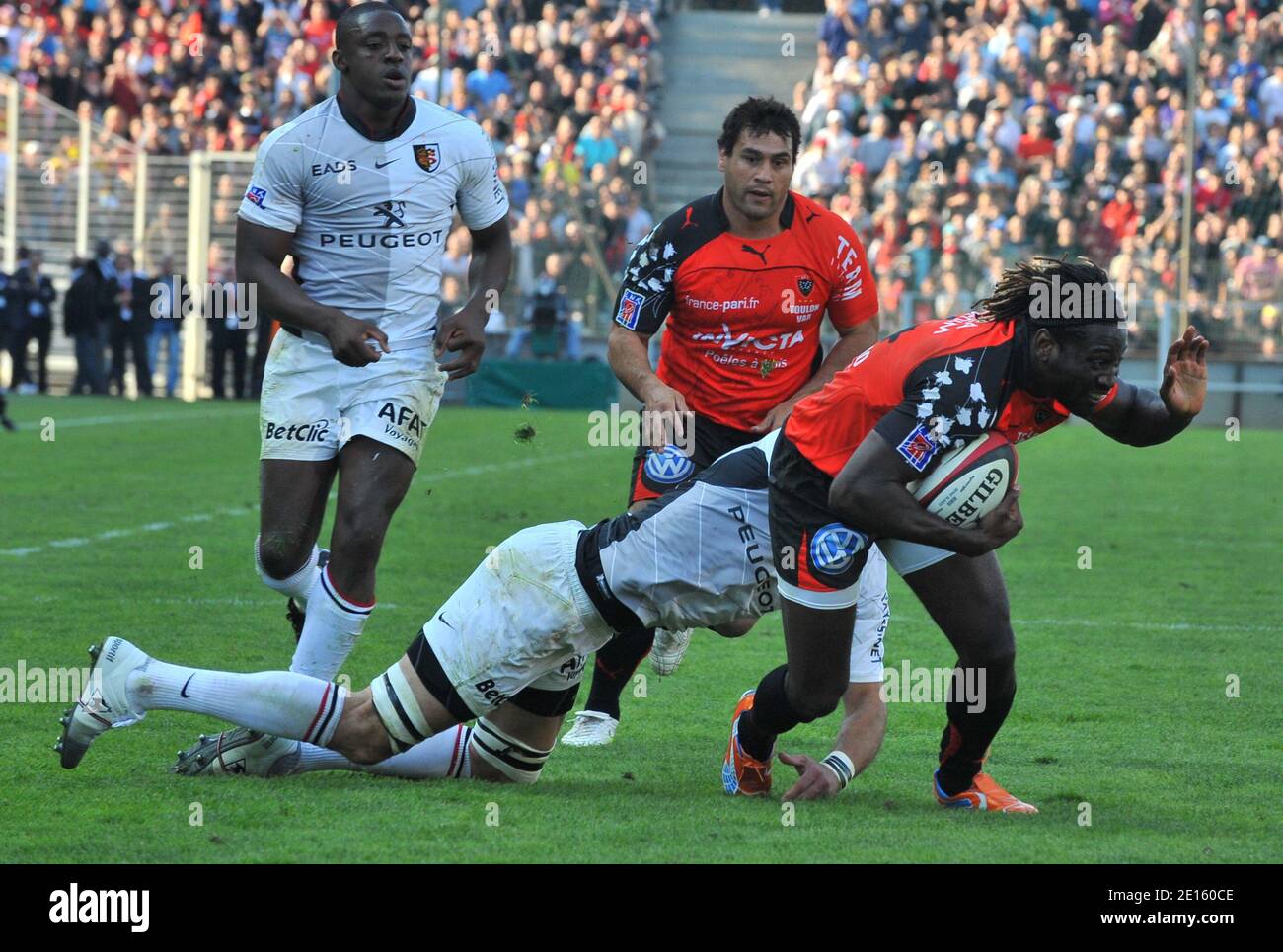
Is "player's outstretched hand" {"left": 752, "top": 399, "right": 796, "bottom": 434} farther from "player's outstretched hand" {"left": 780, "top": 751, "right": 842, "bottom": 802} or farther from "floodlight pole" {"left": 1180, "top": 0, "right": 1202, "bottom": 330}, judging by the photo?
"floodlight pole" {"left": 1180, "top": 0, "right": 1202, "bottom": 330}

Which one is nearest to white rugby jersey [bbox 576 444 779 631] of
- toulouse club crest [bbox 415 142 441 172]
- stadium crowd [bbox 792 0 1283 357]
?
toulouse club crest [bbox 415 142 441 172]

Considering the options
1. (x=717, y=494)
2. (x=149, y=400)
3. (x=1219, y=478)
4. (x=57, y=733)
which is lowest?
(x=149, y=400)

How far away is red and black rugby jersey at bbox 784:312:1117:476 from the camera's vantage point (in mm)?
5195

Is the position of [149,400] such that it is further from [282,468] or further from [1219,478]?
[282,468]

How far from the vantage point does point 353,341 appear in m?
6.50

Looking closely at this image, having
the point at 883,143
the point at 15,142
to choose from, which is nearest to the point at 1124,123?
the point at 883,143

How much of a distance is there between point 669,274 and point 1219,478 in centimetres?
1275

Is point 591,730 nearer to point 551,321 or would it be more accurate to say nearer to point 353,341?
point 353,341

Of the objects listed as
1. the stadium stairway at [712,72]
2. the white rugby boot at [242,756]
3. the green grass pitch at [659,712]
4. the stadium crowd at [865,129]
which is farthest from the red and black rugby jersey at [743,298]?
the stadium stairway at [712,72]

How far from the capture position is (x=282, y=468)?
6648 millimetres

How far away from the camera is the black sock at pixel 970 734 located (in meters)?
5.61

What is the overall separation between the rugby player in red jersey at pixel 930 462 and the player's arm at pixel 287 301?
1638 mm

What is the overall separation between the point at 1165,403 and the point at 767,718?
150 centimetres
